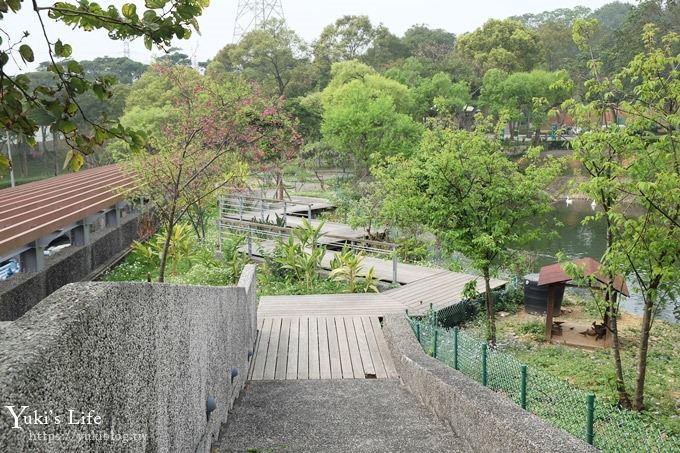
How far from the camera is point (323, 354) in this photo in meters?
8.36

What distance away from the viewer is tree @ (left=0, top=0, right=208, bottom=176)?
262 cm

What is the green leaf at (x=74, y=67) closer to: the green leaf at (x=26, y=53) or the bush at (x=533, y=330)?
the green leaf at (x=26, y=53)

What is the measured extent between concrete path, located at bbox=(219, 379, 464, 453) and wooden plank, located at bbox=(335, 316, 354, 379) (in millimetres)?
401

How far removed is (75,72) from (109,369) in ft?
4.98

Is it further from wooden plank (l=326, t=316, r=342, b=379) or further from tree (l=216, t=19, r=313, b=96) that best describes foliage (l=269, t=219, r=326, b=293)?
tree (l=216, t=19, r=313, b=96)

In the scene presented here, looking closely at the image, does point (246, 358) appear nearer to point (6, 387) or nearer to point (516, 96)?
point (6, 387)

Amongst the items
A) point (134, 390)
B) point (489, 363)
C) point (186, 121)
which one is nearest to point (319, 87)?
point (186, 121)

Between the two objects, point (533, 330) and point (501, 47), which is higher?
point (501, 47)

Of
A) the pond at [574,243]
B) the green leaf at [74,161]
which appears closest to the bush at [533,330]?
the pond at [574,243]

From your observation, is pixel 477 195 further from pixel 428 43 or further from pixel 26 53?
pixel 428 43

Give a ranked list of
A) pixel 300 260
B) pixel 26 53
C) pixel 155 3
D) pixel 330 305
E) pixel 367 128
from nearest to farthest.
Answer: pixel 26 53
pixel 155 3
pixel 330 305
pixel 300 260
pixel 367 128

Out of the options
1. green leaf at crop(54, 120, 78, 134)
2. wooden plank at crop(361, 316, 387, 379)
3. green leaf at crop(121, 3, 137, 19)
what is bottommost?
wooden plank at crop(361, 316, 387, 379)

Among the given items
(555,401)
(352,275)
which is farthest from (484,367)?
(352,275)

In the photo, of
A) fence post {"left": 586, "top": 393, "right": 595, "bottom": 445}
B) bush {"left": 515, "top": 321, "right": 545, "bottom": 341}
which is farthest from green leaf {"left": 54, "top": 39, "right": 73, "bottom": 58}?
bush {"left": 515, "top": 321, "right": 545, "bottom": 341}
